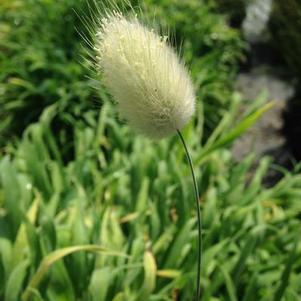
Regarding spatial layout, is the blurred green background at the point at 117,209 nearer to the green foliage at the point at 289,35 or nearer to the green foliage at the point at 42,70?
the green foliage at the point at 42,70

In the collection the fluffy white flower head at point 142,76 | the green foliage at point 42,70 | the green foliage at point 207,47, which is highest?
the fluffy white flower head at point 142,76

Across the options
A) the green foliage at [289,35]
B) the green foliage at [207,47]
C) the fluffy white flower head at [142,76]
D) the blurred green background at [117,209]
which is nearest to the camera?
the fluffy white flower head at [142,76]

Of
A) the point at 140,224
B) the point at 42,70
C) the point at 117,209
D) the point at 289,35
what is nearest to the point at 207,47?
the point at 289,35

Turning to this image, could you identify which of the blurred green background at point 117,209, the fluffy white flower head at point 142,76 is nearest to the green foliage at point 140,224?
the blurred green background at point 117,209

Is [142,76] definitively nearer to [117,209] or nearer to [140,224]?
[140,224]

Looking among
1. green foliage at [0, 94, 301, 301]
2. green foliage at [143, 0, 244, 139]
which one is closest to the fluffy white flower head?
green foliage at [0, 94, 301, 301]

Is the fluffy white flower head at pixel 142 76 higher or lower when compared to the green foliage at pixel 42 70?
higher

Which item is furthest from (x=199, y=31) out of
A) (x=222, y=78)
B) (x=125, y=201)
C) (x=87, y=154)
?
(x=125, y=201)
